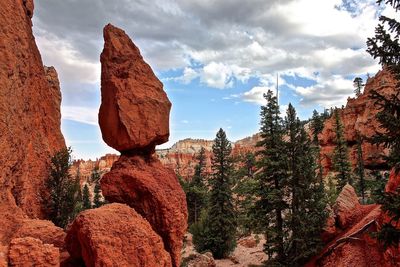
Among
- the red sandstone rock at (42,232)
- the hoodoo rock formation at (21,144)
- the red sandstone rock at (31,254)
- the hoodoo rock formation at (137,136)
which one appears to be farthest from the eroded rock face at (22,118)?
the hoodoo rock formation at (137,136)

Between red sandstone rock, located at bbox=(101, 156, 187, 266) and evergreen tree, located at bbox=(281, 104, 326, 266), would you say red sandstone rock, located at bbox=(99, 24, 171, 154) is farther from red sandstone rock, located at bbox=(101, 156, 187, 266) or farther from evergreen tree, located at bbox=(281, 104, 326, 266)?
evergreen tree, located at bbox=(281, 104, 326, 266)

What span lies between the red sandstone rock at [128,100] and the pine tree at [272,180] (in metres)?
12.2

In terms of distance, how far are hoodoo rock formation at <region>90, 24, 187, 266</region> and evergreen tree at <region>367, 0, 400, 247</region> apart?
787 cm

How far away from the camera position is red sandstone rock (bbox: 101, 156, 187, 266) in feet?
46.9

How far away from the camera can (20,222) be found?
12203 mm

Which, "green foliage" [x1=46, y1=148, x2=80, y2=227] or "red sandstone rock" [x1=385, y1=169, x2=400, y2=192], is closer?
"green foliage" [x1=46, y1=148, x2=80, y2=227]

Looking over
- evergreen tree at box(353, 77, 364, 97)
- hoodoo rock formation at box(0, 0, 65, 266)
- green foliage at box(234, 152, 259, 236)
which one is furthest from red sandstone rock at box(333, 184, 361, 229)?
evergreen tree at box(353, 77, 364, 97)

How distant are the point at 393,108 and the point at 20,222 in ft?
43.2

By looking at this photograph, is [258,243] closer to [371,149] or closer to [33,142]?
[33,142]

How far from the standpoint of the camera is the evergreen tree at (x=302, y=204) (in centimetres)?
2286

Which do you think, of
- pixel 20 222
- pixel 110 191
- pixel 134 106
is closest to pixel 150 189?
pixel 110 191

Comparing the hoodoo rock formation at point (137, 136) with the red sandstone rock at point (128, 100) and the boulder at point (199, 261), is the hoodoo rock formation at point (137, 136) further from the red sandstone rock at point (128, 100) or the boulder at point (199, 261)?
the boulder at point (199, 261)

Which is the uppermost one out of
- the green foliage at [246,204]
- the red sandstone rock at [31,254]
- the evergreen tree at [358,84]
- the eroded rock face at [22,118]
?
the evergreen tree at [358,84]

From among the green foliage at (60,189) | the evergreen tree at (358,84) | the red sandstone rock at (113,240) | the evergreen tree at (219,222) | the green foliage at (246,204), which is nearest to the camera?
the red sandstone rock at (113,240)
